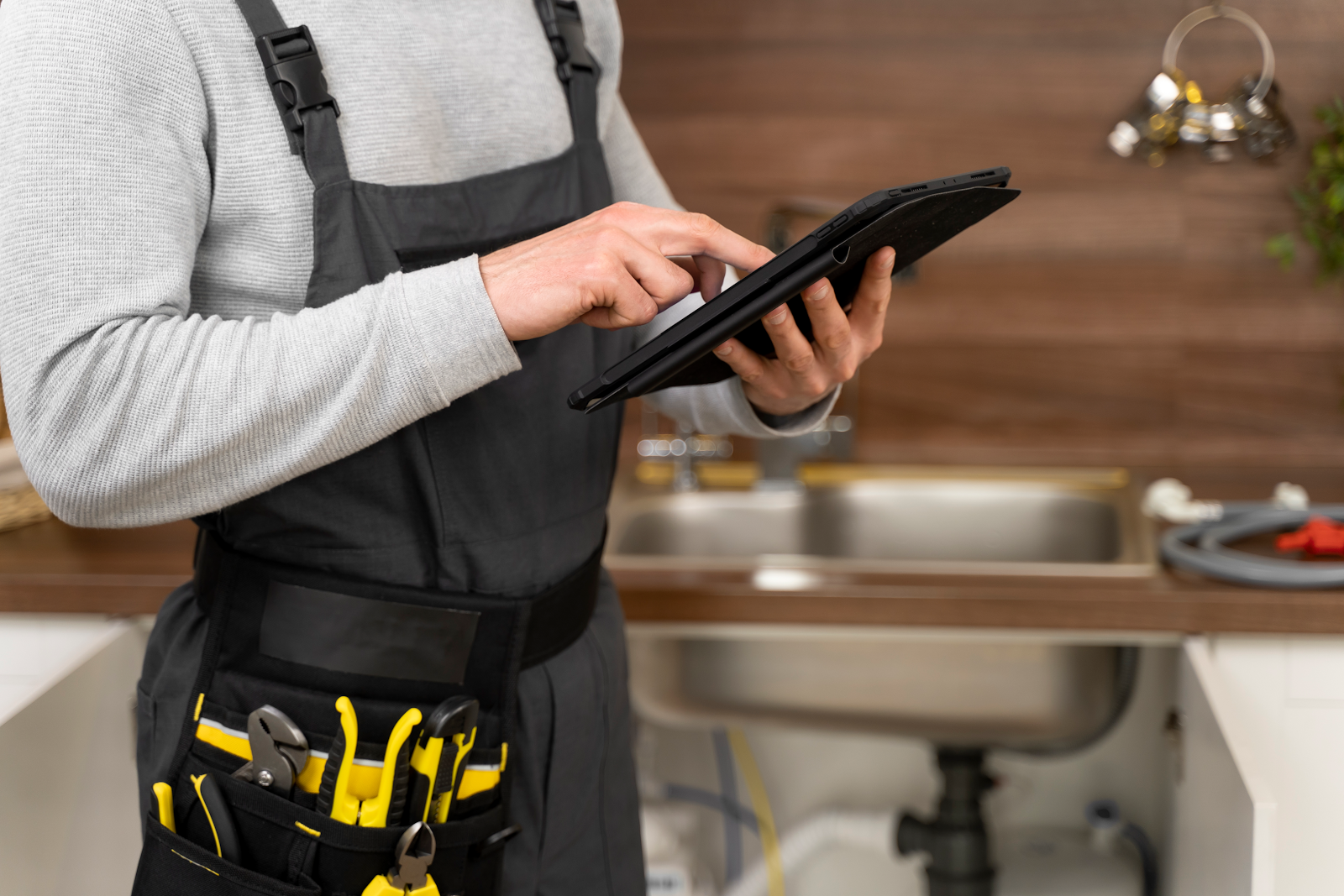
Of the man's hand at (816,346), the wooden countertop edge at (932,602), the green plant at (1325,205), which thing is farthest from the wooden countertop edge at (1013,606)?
the green plant at (1325,205)

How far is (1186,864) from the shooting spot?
1.13m

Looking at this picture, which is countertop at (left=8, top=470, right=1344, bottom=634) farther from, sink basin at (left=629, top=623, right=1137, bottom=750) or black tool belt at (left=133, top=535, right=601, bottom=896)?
black tool belt at (left=133, top=535, right=601, bottom=896)

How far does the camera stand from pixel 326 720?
2.25 ft

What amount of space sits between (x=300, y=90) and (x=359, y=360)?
0.17 metres

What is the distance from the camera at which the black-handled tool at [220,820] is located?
2.22 feet

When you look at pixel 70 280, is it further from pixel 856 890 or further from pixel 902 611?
pixel 856 890

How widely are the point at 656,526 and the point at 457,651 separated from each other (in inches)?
31.3

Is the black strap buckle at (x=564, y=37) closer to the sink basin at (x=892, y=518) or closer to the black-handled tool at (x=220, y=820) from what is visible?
the black-handled tool at (x=220, y=820)

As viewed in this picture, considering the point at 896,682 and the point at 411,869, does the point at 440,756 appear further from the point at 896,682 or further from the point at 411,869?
the point at 896,682

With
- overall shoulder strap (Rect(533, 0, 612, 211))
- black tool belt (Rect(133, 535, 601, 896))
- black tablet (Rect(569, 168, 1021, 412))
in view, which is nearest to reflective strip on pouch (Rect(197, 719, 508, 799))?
black tool belt (Rect(133, 535, 601, 896))

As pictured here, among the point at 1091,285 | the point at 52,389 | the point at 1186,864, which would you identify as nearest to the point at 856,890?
the point at 1186,864

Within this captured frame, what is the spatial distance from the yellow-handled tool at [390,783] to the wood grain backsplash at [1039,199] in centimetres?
102

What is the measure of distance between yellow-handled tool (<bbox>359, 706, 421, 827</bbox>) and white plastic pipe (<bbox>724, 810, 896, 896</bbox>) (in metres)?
0.98

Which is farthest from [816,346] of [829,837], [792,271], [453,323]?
[829,837]
